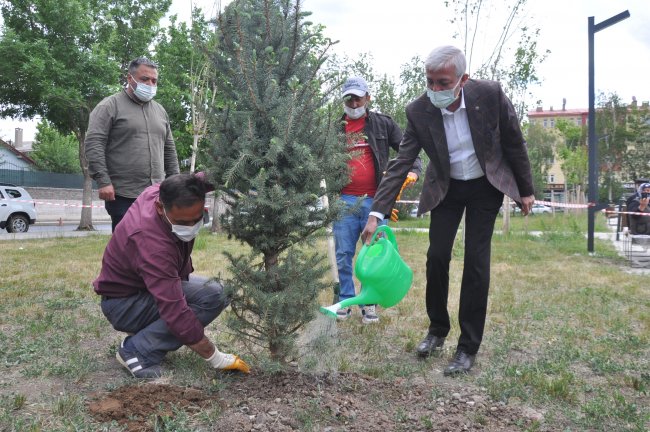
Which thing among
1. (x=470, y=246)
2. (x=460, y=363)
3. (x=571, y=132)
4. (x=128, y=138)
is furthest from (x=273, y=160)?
(x=571, y=132)

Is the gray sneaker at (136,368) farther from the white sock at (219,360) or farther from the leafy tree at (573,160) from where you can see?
the leafy tree at (573,160)

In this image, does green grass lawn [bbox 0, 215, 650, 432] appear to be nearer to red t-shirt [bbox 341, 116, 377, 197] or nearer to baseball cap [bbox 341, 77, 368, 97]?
red t-shirt [bbox 341, 116, 377, 197]

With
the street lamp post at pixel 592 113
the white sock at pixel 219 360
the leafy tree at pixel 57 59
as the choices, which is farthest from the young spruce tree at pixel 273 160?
the leafy tree at pixel 57 59

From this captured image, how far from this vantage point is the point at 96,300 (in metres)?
4.95

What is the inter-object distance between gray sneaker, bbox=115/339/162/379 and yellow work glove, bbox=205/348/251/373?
0.34m

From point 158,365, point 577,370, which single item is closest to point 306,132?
point 158,365

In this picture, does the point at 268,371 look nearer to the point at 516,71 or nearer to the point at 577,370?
the point at 577,370

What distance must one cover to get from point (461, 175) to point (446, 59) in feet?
2.24

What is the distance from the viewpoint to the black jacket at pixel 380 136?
430 cm

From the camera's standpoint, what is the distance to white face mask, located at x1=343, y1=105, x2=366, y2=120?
420cm

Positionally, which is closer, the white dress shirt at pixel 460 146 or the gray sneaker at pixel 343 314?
the white dress shirt at pixel 460 146

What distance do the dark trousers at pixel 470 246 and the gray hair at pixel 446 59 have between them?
0.68 m

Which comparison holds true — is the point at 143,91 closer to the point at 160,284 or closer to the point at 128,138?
the point at 128,138

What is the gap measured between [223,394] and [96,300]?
9.38 ft
